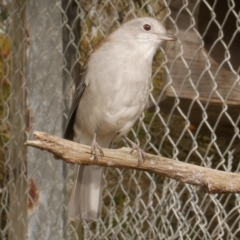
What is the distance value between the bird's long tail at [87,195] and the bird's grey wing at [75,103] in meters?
0.20

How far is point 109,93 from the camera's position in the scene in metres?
3.73

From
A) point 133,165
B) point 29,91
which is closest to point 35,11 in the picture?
point 29,91

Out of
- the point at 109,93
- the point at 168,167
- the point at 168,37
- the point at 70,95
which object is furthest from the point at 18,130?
the point at 168,167

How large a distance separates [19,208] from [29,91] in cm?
64

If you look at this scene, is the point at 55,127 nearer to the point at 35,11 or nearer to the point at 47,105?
the point at 47,105

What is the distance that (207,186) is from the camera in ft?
9.16

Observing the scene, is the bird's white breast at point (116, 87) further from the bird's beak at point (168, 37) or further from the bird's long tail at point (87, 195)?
the bird's long tail at point (87, 195)

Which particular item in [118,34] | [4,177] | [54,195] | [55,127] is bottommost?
[4,177]

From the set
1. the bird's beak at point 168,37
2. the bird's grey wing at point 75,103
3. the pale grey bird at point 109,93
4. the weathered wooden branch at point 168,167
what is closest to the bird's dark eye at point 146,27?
the pale grey bird at point 109,93

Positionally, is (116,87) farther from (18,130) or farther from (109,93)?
(18,130)

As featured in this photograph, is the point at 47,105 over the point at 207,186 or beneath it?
beneath

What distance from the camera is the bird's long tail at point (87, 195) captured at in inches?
157

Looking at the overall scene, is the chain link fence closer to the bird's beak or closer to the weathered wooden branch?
the bird's beak

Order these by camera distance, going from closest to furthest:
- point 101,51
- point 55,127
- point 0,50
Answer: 1. point 101,51
2. point 55,127
3. point 0,50
